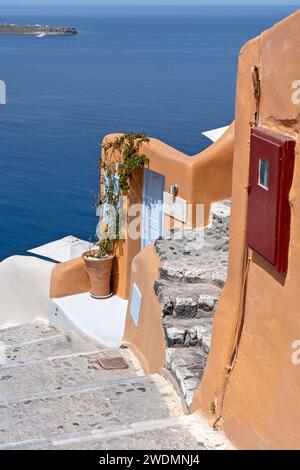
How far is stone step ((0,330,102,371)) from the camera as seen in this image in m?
11.4

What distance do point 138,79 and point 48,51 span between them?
38.2 metres

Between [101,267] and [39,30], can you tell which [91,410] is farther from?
[39,30]

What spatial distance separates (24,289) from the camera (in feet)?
50.4

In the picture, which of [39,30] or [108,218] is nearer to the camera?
[108,218]

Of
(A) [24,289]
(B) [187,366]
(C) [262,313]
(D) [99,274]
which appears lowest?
(A) [24,289]

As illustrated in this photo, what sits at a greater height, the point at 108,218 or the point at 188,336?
the point at 188,336

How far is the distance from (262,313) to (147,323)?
4.73 meters

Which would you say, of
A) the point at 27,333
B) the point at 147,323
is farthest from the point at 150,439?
the point at 27,333

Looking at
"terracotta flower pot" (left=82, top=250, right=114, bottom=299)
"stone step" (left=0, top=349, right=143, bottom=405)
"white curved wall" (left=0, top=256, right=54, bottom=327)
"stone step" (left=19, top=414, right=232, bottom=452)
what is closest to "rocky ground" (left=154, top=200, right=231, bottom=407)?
"stone step" (left=19, top=414, right=232, bottom=452)

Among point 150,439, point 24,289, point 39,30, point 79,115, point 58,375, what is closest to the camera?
point 150,439

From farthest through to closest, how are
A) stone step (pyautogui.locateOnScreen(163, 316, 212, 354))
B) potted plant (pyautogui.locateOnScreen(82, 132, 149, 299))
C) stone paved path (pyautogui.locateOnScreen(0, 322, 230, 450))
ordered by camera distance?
potted plant (pyautogui.locateOnScreen(82, 132, 149, 299)), stone step (pyautogui.locateOnScreen(163, 316, 212, 354)), stone paved path (pyautogui.locateOnScreen(0, 322, 230, 450))

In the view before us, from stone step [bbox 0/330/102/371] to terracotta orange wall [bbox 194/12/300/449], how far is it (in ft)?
19.6

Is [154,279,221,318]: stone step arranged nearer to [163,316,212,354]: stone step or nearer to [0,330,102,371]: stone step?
[163,316,212,354]: stone step

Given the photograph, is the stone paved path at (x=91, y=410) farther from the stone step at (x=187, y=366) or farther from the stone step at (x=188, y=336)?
the stone step at (x=188, y=336)
